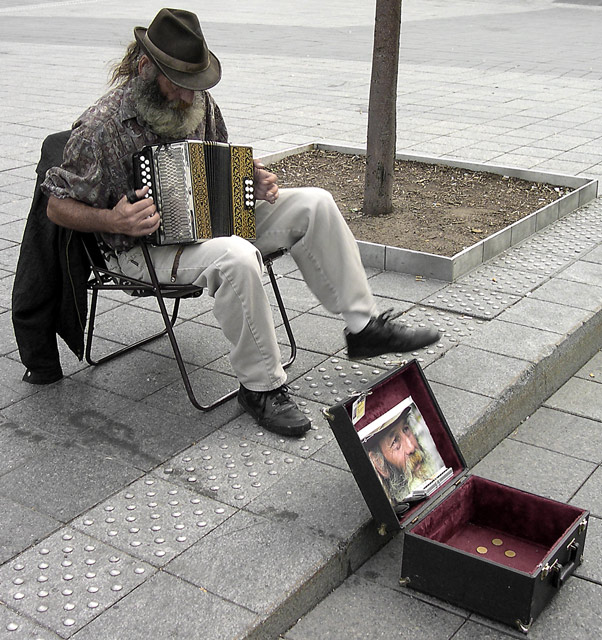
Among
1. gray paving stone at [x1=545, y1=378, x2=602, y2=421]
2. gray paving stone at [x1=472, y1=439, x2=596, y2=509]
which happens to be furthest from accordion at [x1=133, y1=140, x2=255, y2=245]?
gray paving stone at [x1=545, y1=378, x2=602, y2=421]

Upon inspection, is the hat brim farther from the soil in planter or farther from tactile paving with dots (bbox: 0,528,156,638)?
the soil in planter

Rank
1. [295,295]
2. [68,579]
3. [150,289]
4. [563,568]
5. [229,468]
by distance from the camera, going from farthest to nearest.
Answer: [295,295] < [150,289] < [229,468] < [563,568] < [68,579]

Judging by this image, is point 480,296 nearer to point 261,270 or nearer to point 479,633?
point 261,270

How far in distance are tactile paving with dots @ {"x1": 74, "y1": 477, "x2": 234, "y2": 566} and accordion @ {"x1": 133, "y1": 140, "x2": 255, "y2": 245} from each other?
0.96m

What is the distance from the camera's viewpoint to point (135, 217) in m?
3.13

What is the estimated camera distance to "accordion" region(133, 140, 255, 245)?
126 inches

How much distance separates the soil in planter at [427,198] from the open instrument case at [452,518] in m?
2.10

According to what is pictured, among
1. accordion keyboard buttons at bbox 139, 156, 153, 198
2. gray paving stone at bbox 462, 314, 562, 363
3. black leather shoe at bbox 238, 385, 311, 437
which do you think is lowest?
gray paving stone at bbox 462, 314, 562, 363

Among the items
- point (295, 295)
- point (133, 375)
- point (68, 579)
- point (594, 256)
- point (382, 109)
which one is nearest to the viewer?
point (68, 579)

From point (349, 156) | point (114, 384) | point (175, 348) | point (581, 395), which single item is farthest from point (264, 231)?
point (349, 156)

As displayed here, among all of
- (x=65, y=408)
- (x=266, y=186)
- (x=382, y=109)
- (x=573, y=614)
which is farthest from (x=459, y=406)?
(x=382, y=109)

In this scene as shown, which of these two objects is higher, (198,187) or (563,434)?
(198,187)

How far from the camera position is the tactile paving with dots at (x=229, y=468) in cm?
288

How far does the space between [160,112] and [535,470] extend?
6.26 feet
